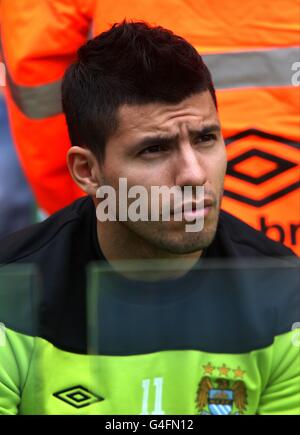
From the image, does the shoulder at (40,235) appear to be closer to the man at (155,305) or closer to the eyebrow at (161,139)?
the man at (155,305)

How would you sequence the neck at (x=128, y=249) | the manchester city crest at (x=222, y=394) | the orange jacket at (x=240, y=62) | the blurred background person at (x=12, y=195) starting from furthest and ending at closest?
the blurred background person at (x=12, y=195) → the orange jacket at (x=240, y=62) → the neck at (x=128, y=249) → the manchester city crest at (x=222, y=394)

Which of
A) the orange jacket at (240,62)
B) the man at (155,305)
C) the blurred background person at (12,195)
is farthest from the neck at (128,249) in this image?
the blurred background person at (12,195)

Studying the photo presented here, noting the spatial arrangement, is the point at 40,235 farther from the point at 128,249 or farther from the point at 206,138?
the point at 206,138

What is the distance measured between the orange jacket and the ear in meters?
0.36

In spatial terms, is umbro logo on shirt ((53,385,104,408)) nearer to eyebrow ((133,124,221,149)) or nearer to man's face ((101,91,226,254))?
man's face ((101,91,226,254))

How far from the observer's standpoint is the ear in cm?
134

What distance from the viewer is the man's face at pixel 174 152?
1236 millimetres

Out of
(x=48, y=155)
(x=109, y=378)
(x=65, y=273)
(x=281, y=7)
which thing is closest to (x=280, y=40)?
(x=281, y=7)

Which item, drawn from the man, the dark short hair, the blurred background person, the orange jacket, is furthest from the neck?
the blurred background person

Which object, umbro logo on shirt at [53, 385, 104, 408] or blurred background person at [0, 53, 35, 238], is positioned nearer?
umbro logo on shirt at [53, 385, 104, 408]

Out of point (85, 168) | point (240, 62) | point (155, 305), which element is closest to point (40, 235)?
point (85, 168)

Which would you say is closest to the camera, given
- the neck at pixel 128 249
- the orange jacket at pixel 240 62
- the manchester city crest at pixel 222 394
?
the manchester city crest at pixel 222 394
